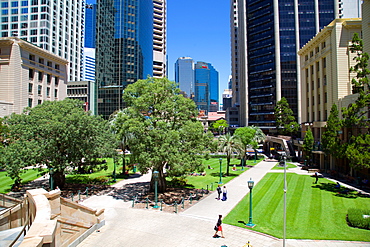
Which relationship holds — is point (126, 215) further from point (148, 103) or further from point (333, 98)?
point (333, 98)

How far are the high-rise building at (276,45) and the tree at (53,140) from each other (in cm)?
8563

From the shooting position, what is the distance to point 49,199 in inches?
547

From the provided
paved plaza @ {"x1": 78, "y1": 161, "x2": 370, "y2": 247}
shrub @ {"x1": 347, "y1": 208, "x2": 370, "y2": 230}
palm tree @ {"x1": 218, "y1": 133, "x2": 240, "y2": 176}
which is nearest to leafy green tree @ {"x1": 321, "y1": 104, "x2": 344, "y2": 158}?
palm tree @ {"x1": 218, "y1": 133, "x2": 240, "y2": 176}

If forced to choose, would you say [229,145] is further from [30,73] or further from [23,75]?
[30,73]

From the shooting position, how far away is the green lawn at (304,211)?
17.9 meters

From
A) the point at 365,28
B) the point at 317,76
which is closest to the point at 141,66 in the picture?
the point at 317,76

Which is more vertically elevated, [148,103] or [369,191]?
[148,103]

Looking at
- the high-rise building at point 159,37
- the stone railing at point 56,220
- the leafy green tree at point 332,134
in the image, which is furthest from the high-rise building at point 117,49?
the stone railing at point 56,220

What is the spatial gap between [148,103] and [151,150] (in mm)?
5061

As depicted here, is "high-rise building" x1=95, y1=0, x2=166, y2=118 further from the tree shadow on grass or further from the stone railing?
the stone railing

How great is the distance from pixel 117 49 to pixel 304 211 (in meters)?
101

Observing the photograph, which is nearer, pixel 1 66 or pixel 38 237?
pixel 38 237

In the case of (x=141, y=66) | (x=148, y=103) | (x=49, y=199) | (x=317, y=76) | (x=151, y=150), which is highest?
(x=141, y=66)

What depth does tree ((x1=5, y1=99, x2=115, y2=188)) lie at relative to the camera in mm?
25281
